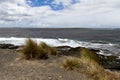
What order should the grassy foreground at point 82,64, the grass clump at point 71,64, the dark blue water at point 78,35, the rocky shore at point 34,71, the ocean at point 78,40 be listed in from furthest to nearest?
the dark blue water at point 78,35 → the ocean at point 78,40 → the grass clump at point 71,64 → the rocky shore at point 34,71 → the grassy foreground at point 82,64

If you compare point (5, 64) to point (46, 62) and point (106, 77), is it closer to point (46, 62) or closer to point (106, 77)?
point (46, 62)

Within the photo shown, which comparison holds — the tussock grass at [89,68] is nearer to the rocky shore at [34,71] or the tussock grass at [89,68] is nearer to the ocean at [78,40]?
the rocky shore at [34,71]

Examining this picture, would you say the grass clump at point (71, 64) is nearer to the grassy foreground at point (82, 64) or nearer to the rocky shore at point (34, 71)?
the grassy foreground at point (82, 64)

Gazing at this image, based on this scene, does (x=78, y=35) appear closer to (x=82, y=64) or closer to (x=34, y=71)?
(x=82, y=64)

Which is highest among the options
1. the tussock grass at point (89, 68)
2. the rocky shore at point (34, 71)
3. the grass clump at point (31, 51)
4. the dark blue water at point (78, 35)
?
the grass clump at point (31, 51)

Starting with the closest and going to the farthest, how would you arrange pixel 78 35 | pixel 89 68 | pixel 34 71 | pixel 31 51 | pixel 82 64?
pixel 89 68, pixel 34 71, pixel 82 64, pixel 31 51, pixel 78 35

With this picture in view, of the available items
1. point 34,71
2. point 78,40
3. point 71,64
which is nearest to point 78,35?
point 78,40

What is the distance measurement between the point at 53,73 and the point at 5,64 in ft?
8.87

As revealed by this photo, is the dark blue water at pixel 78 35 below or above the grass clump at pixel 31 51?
below

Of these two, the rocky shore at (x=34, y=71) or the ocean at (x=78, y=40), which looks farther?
the ocean at (x=78, y=40)

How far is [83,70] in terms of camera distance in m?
8.96

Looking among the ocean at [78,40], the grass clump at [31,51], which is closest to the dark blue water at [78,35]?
the ocean at [78,40]

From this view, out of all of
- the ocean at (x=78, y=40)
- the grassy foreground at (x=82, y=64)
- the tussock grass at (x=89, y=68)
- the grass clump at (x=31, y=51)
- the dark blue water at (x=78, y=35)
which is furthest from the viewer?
the dark blue water at (x=78, y=35)

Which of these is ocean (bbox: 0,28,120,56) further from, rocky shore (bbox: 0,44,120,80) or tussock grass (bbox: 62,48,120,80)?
tussock grass (bbox: 62,48,120,80)
